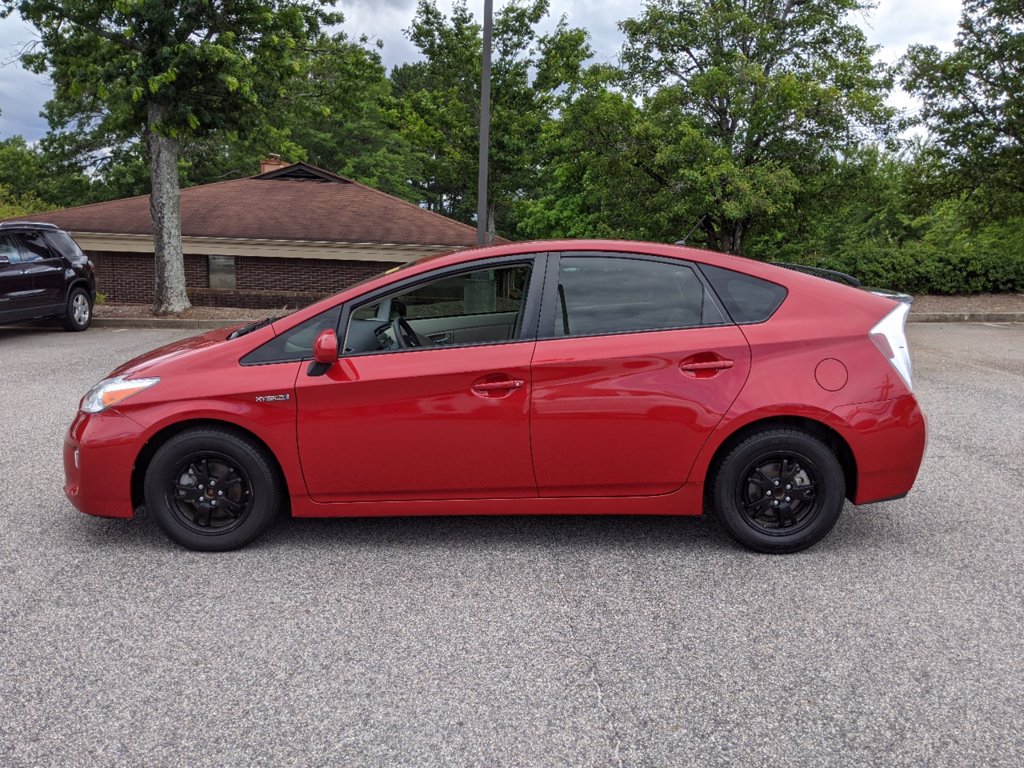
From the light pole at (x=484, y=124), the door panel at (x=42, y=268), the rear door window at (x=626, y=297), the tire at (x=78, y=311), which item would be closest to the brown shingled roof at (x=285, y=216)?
the light pole at (x=484, y=124)

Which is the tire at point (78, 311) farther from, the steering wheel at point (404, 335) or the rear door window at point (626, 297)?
the rear door window at point (626, 297)

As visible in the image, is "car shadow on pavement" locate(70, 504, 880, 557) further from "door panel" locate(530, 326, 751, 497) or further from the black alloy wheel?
"door panel" locate(530, 326, 751, 497)

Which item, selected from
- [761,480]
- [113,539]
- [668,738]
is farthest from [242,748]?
[761,480]

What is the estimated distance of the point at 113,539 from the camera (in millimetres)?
4215

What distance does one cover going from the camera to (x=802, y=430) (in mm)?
3867

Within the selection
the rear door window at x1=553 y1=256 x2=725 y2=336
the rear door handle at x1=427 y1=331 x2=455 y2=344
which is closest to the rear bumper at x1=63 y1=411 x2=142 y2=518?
the rear door handle at x1=427 y1=331 x2=455 y2=344

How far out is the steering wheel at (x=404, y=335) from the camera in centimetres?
400

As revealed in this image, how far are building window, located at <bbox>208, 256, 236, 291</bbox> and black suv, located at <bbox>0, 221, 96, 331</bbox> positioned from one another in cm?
1225

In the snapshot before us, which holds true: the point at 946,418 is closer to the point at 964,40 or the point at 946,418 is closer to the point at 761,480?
the point at 761,480

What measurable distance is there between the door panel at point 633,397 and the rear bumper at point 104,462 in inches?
77.7

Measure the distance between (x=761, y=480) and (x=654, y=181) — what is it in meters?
15.3

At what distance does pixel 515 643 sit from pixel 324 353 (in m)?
1.60

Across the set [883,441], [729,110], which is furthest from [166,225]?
[883,441]

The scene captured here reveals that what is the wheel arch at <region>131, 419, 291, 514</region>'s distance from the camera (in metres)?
3.88
